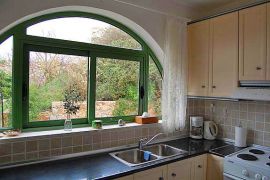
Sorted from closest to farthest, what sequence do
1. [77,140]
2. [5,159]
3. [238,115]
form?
[5,159] < [77,140] < [238,115]

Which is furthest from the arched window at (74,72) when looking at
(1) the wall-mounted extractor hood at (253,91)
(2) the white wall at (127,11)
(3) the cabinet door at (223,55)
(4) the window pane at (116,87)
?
(1) the wall-mounted extractor hood at (253,91)

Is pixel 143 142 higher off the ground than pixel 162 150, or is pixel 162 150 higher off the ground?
pixel 143 142

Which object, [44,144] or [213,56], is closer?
[44,144]

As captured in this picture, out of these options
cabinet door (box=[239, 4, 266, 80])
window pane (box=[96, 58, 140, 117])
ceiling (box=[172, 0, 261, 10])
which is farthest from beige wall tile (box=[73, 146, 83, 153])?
ceiling (box=[172, 0, 261, 10])

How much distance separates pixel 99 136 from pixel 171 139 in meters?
0.95

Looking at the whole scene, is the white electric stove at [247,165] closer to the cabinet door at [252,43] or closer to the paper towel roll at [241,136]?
the paper towel roll at [241,136]

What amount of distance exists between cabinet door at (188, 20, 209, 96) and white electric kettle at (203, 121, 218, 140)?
416 millimetres

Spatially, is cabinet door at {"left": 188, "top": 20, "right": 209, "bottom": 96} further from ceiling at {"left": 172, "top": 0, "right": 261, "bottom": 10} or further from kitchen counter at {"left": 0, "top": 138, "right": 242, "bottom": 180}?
kitchen counter at {"left": 0, "top": 138, "right": 242, "bottom": 180}

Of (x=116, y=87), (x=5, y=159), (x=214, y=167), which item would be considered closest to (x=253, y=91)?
(x=214, y=167)

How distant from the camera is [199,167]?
2092 mm

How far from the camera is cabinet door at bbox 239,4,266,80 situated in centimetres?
190

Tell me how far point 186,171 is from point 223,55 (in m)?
1.22

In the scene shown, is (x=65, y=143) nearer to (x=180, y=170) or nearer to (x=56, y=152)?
(x=56, y=152)

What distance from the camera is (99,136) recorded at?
200 centimetres
